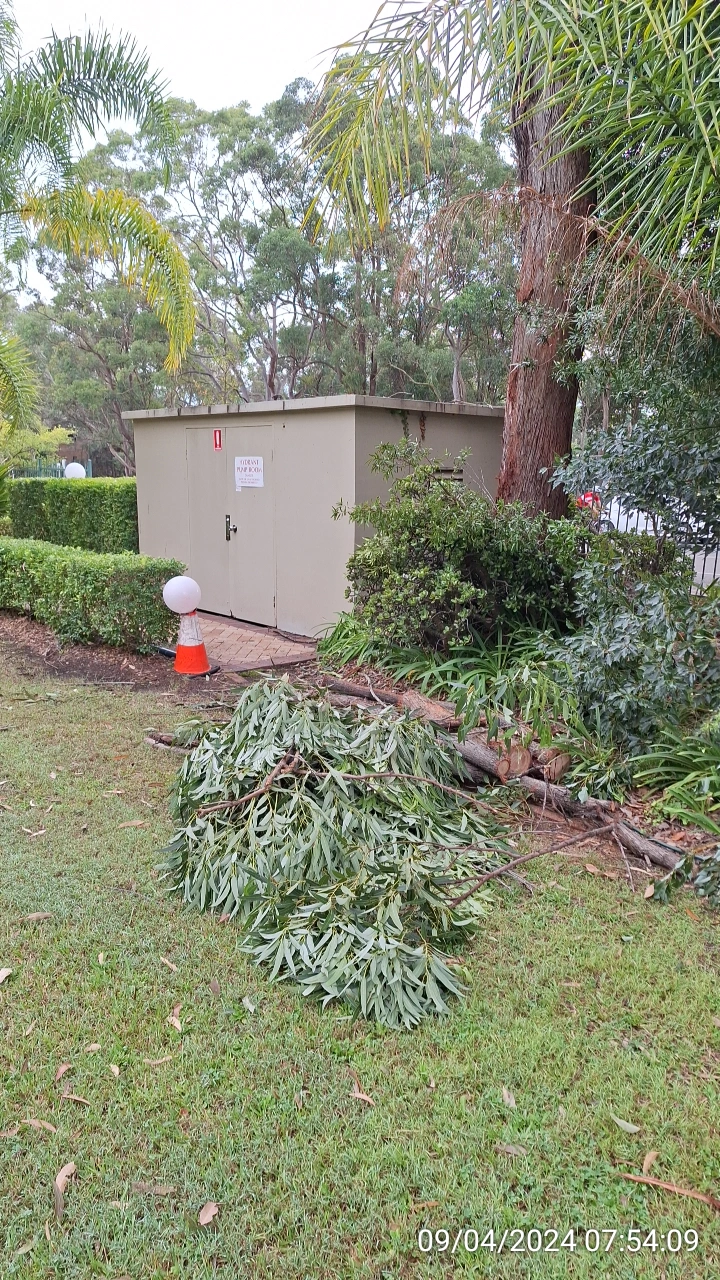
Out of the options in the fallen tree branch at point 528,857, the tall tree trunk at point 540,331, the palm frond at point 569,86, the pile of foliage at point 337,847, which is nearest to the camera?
the pile of foliage at point 337,847

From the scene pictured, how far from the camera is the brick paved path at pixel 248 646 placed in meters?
7.00

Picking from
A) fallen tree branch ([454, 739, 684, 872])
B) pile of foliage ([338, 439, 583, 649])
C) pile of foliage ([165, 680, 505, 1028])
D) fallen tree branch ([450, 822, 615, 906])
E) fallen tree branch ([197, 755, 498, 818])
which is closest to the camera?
pile of foliage ([165, 680, 505, 1028])

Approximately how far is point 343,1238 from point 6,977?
1553 millimetres

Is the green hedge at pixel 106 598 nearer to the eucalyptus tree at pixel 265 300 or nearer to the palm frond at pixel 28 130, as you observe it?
the palm frond at pixel 28 130

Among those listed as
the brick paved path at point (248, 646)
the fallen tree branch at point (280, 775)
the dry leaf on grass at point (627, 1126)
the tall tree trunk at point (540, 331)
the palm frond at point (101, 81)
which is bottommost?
the dry leaf on grass at point (627, 1126)

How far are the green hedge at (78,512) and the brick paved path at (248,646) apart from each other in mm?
2894

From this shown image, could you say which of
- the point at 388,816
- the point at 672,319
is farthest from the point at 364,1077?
the point at 672,319

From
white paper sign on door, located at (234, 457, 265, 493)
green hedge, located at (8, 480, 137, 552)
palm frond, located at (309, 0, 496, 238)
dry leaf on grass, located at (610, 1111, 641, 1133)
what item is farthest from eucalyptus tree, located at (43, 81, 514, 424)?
dry leaf on grass, located at (610, 1111, 641, 1133)

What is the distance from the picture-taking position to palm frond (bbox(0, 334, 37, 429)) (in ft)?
31.4

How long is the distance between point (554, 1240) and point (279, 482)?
6.87 meters

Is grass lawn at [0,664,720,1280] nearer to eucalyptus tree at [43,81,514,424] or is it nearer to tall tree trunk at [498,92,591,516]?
tall tree trunk at [498,92,591,516]

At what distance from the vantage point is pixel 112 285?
24.5 m

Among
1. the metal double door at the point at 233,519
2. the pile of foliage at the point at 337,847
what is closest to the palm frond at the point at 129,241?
the metal double door at the point at 233,519

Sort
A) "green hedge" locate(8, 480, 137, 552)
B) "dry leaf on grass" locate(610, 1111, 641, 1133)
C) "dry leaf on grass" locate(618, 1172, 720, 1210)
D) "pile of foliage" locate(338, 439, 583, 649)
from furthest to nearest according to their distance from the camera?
"green hedge" locate(8, 480, 137, 552) < "pile of foliage" locate(338, 439, 583, 649) < "dry leaf on grass" locate(610, 1111, 641, 1133) < "dry leaf on grass" locate(618, 1172, 720, 1210)
